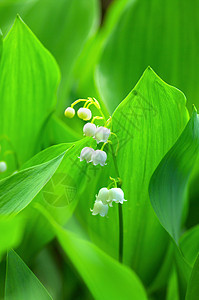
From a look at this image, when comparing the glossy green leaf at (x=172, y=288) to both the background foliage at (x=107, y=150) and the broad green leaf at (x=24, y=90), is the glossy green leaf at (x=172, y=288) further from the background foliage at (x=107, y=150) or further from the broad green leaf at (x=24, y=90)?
the broad green leaf at (x=24, y=90)

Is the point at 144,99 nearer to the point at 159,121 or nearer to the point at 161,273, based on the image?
the point at 159,121

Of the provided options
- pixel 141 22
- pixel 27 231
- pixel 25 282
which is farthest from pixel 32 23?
pixel 25 282

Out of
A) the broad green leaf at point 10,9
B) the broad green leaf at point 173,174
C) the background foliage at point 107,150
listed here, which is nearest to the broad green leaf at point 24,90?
the background foliage at point 107,150

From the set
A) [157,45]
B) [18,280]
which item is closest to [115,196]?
[18,280]

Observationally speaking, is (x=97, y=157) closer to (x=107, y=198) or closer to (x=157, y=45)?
(x=107, y=198)

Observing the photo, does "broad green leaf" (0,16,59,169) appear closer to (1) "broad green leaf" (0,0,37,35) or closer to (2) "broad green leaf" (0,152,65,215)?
(2) "broad green leaf" (0,152,65,215)

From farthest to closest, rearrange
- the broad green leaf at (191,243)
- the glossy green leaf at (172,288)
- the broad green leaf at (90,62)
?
the broad green leaf at (90,62), the glossy green leaf at (172,288), the broad green leaf at (191,243)
